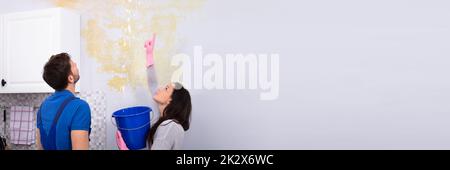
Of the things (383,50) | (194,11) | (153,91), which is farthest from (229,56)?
(383,50)

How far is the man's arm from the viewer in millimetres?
1912

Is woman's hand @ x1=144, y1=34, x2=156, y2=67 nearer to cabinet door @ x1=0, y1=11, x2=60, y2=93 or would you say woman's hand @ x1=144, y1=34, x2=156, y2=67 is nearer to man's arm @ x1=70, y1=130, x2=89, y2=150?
cabinet door @ x1=0, y1=11, x2=60, y2=93

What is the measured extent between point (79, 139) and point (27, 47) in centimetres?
122

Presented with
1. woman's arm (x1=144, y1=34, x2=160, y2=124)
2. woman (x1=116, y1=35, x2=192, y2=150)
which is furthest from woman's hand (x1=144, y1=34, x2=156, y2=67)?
woman (x1=116, y1=35, x2=192, y2=150)

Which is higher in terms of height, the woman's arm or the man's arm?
the woman's arm

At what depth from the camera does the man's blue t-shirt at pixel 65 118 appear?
193 cm

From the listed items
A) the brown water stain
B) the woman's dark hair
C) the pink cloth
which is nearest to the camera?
the woman's dark hair

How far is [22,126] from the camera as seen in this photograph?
10.0 ft

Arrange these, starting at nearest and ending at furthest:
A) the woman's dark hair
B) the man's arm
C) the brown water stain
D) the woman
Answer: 1. the man's arm
2. the woman
3. the woman's dark hair
4. the brown water stain

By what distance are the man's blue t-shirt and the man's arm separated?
2 centimetres

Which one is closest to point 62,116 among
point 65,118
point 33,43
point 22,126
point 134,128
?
point 65,118

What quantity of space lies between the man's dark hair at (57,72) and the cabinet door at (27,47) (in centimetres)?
77

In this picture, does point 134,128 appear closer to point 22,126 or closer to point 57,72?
point 57,72
